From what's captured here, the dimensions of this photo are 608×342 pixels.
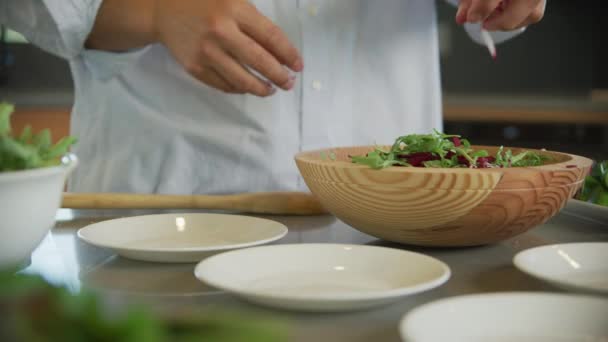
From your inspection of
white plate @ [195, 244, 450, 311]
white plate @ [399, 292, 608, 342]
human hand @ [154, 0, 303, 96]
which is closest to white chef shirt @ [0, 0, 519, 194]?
human hand @ [154, 0, 303, 96]

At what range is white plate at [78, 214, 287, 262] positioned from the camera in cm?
72

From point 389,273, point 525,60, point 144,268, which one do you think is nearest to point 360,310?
point 389,273

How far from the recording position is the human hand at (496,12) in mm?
905

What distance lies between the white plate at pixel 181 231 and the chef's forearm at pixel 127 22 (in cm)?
37

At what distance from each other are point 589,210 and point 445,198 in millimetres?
265

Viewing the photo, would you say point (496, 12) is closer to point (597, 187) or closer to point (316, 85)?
point (597, 187)

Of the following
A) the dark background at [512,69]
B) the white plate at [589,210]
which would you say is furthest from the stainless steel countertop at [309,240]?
the dark background at [512,69]

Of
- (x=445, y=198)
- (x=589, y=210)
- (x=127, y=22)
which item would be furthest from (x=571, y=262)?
(x=127, y=22)

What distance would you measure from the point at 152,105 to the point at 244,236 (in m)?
0.57

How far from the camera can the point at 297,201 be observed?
0.94 meters

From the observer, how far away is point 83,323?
0.84 feet

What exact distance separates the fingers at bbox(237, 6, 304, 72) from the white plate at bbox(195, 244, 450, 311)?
41cm

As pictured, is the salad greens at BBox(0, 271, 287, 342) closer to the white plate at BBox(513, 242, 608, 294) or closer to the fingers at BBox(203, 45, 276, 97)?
the white plate at BBox(513, 242, 608, 294)

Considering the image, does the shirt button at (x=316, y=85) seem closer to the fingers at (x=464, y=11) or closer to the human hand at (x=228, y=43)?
the human hand at (x=228, y=43)
